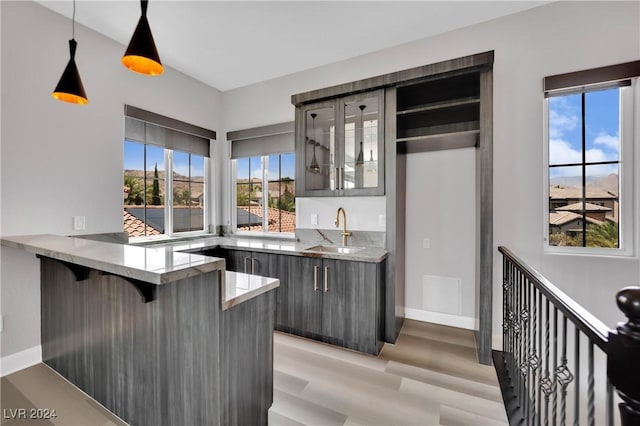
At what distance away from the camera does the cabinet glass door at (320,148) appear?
305 centimetres

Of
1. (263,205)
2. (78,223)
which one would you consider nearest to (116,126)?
(78,223)

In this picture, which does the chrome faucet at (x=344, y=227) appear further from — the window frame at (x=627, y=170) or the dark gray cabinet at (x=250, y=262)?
the window frame at (x=627, y=170)

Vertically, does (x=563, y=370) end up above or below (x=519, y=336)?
above

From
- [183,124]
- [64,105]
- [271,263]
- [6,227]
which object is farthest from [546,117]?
[6,227]

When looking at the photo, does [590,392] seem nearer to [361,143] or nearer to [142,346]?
[142,346]

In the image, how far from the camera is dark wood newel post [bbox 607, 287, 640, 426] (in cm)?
61

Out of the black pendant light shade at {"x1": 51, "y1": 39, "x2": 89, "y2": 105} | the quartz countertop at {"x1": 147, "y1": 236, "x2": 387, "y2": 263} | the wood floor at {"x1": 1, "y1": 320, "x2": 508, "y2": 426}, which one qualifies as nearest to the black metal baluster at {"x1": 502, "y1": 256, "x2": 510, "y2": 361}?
the wood floor at {"x1": 1, "y1": 320, "x2": 508, "y2": 426}

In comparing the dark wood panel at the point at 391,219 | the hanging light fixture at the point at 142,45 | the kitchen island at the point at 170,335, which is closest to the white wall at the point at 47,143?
the kitchen island at the point at 170,335

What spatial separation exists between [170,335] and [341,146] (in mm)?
2289

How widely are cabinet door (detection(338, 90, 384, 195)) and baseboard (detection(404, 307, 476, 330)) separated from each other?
62.4 inches

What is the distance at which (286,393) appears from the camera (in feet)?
6.61

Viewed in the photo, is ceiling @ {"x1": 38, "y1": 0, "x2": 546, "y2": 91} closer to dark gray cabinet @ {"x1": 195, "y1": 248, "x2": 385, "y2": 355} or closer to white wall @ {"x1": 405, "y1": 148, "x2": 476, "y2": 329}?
white wall @ {"x1": 405, "y1": 148, "x2": 476, "y2": 329}

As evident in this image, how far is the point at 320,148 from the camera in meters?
3.14

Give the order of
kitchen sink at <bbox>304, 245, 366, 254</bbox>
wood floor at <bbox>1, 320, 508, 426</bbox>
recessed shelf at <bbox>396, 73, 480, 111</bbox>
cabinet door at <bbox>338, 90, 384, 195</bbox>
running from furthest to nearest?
kitchen sink at <bbox>304, 245, 366, 254</bbox> → cabinet door at <bbox>338, 90, 384, 195</bbox> → recessed shelf at <bbox>396, 73, 480, 111</bbox> → wood floor at <bbox>1, 320, 508, 426</bbox>
